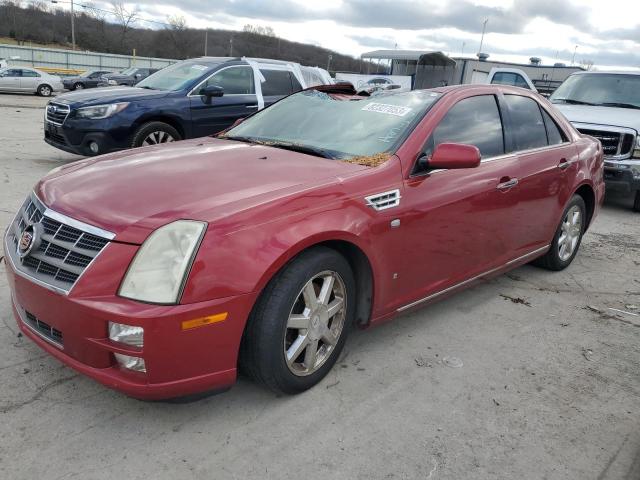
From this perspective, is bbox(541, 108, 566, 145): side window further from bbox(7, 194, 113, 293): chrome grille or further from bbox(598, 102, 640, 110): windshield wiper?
bbox(598, 102, 640, 110): windshield wiper

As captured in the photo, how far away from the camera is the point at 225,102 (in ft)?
27.3

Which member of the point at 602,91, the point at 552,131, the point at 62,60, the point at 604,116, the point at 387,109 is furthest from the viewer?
the point at 62,60

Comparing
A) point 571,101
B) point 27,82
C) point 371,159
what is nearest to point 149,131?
point 371,159

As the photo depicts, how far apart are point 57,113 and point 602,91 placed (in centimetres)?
832

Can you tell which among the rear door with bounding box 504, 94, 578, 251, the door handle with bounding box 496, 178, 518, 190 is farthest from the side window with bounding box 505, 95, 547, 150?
the door handle with bounding box 496, 178, 518, 190

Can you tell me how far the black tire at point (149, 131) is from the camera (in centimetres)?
748

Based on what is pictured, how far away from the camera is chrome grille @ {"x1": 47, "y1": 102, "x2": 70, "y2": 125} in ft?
24.5

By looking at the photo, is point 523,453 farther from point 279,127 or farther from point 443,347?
point 279,127

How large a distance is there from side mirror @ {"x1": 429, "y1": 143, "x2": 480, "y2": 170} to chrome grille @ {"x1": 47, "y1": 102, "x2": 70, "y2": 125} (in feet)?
19.6

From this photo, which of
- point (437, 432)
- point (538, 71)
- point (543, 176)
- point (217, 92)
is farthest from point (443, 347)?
point (538, 71)

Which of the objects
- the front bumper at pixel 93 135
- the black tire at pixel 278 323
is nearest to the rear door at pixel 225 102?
the front bumper at pixel 93 135

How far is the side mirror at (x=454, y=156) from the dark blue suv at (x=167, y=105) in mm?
5330

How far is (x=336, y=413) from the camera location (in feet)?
8.96

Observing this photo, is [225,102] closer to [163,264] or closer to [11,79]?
[163,264]
